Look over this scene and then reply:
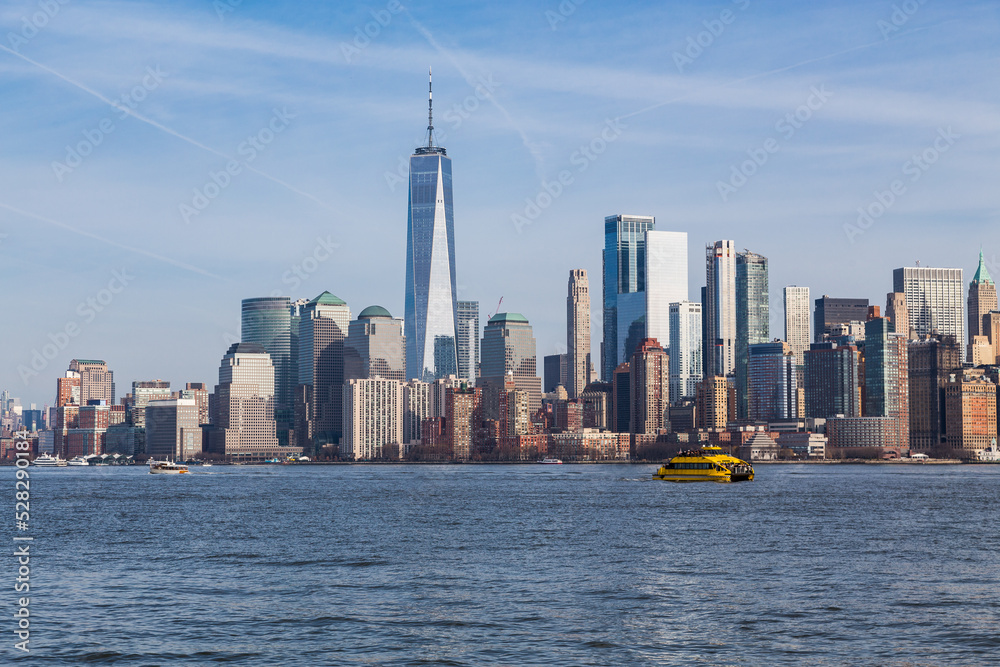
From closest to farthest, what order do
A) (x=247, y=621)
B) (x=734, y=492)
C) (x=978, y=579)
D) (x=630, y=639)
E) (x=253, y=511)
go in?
1. (x=630, y=639)
2. (x=247, y=621)
3. (x=978, y=579)
4. (x=253, y=511)
5. (x=734, y=492)

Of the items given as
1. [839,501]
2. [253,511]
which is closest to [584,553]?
[253,511]

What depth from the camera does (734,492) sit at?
159 meters

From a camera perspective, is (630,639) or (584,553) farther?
(584,553)

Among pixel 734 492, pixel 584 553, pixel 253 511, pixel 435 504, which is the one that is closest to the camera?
pixel 584 553

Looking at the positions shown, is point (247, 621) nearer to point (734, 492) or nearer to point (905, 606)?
→ point (905, 606)

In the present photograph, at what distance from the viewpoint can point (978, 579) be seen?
6203 cm

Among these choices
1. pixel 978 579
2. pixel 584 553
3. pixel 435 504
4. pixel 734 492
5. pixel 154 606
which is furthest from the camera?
pixel 734 492

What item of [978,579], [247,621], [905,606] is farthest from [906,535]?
[247,621]

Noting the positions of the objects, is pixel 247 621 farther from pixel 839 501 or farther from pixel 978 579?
pixel 839 501

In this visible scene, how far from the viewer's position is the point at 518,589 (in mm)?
58969

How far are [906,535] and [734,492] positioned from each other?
7179 cm

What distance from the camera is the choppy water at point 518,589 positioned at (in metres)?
45.4

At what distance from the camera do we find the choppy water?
149 ft

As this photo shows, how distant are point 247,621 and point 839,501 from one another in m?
101
